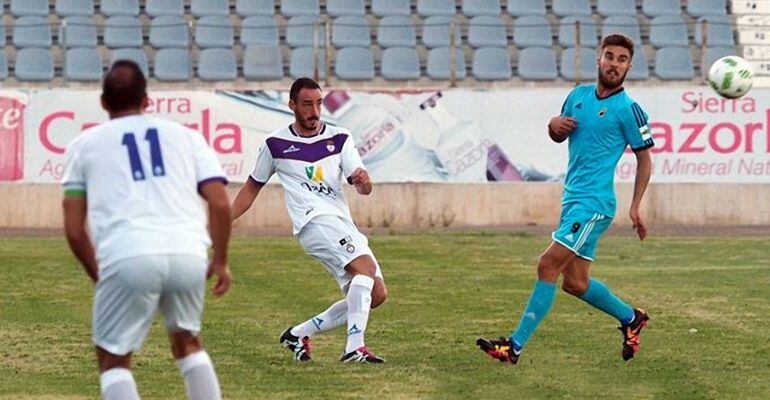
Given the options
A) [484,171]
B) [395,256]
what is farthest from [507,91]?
[395,256]

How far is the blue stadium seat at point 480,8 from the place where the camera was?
29453 mm

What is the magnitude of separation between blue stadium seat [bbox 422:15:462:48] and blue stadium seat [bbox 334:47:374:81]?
1107 millimetres

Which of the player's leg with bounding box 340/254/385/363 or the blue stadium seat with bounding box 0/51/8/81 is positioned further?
the blue stadium seat with bounding box 0/51/8/81

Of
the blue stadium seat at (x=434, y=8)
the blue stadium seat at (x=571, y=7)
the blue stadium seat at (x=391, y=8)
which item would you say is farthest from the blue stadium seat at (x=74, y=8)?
the blue stadium seat at (x=571, y=7)

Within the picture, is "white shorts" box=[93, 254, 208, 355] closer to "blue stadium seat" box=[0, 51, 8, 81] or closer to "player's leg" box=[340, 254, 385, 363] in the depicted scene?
"player's leg" box=[340, 254, 385, 363]

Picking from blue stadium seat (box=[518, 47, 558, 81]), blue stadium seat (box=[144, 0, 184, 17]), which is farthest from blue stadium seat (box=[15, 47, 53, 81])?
blue stadium seat (box=[518, 47, 558, 81])

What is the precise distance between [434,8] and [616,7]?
11.6 ft

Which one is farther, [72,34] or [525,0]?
[525,0]

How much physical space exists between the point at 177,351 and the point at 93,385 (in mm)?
2835

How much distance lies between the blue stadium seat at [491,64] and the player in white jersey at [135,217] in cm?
2119

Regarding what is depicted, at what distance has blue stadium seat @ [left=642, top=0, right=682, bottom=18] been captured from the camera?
99.3ft

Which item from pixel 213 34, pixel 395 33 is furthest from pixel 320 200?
pixel 395 33

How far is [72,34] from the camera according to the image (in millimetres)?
27625

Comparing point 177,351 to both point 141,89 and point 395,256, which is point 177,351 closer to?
point 141,89
